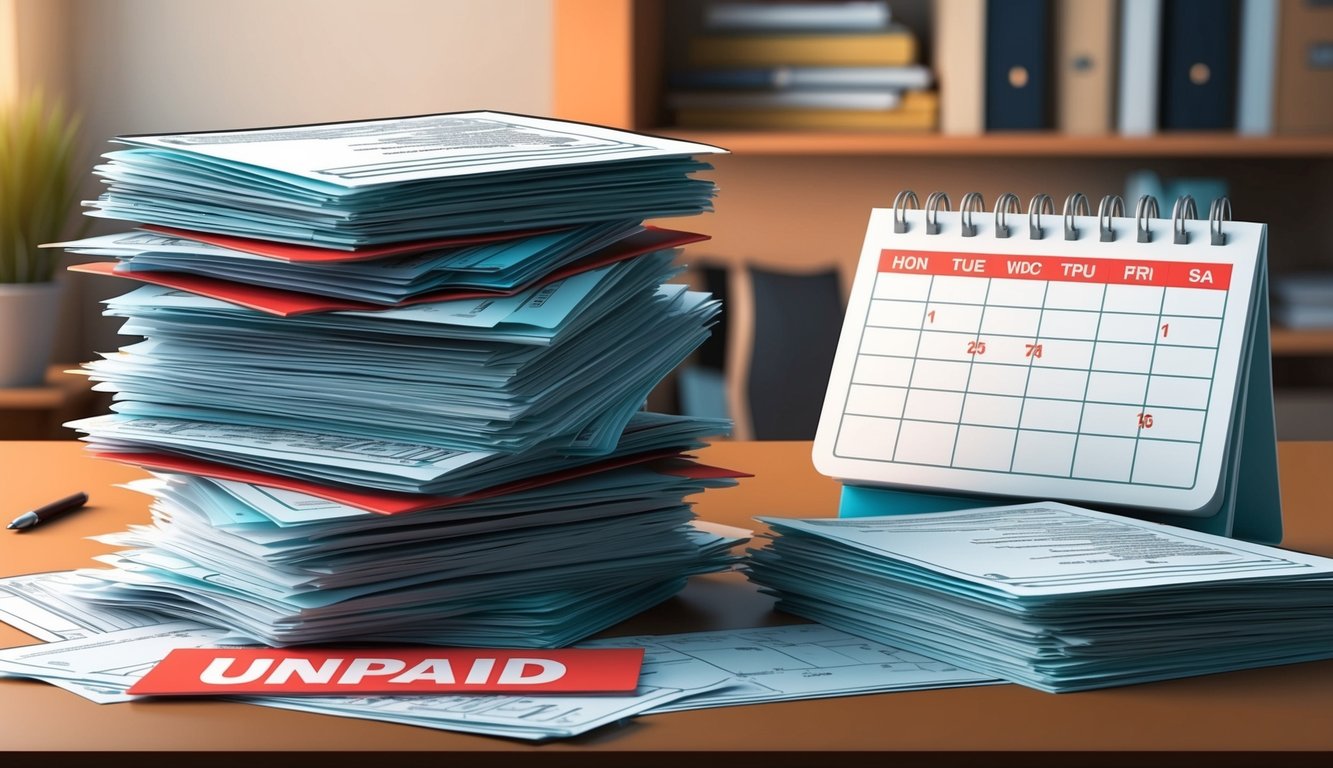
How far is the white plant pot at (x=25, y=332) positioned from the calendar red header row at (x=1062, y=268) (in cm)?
188

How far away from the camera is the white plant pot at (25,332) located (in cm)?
240

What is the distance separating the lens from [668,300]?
814 mm

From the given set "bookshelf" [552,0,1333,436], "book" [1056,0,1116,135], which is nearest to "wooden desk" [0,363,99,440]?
"bookshelf" [552,0,1333,436]

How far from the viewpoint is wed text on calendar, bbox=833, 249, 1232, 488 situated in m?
0.85

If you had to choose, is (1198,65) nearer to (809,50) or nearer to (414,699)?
(809,50)

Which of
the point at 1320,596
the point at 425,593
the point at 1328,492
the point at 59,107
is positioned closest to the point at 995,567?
the point at 1320,596

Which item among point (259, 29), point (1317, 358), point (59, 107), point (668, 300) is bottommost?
point (1317, 358)

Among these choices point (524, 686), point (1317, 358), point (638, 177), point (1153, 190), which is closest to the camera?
point (524, 686)

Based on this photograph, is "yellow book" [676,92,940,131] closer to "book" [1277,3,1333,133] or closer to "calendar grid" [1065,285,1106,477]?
"book" [1277,3,1333,133]

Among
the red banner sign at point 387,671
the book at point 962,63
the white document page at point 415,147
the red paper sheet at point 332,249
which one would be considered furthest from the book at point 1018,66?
the red banner sign at point 387,671

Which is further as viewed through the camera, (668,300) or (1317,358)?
(1317,358)

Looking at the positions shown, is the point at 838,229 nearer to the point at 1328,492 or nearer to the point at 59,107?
the point at 59,107

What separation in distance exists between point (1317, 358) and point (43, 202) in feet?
7.60

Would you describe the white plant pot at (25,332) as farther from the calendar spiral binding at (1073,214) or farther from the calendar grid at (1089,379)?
the calendar grid at (1089,379)
